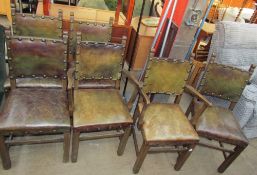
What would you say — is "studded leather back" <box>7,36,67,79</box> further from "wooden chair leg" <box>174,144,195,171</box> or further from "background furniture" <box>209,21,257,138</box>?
"background furniture" <box>209,21,257,138</box>

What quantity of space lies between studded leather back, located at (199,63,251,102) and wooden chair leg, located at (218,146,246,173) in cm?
48

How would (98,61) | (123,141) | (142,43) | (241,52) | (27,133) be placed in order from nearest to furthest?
(27,133)
(98,61)
(123,141)
(241,52)
(142,43)

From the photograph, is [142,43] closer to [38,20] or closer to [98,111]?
[38,20]

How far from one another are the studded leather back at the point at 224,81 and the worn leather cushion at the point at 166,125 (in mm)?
410

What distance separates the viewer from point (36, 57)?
1.77 metres

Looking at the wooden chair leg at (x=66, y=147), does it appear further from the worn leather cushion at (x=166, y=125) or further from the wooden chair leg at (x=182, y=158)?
the wooden chair leg at (x=182, y=158)

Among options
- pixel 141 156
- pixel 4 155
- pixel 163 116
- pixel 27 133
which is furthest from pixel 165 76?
pixel 4 155

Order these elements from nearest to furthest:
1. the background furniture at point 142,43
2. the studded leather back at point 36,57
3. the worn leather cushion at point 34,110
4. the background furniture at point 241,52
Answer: the worn leather cushion at point 34,110 → the studded leather back at point 36,57 → the background furniture at point 241,52 → the background furniture at point 142,43

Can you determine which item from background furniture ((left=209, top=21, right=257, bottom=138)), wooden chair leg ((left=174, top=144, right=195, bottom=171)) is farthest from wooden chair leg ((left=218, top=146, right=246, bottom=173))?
background furniture ((left=209, top=21, right=257, bottom=138))

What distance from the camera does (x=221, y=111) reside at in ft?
7.21

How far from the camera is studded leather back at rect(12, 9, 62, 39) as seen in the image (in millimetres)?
2023

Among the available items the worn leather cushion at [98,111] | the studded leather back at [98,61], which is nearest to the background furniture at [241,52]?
the studded leather back at [98,61]

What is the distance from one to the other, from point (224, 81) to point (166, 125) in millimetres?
755

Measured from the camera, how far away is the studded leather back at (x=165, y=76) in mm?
1929
